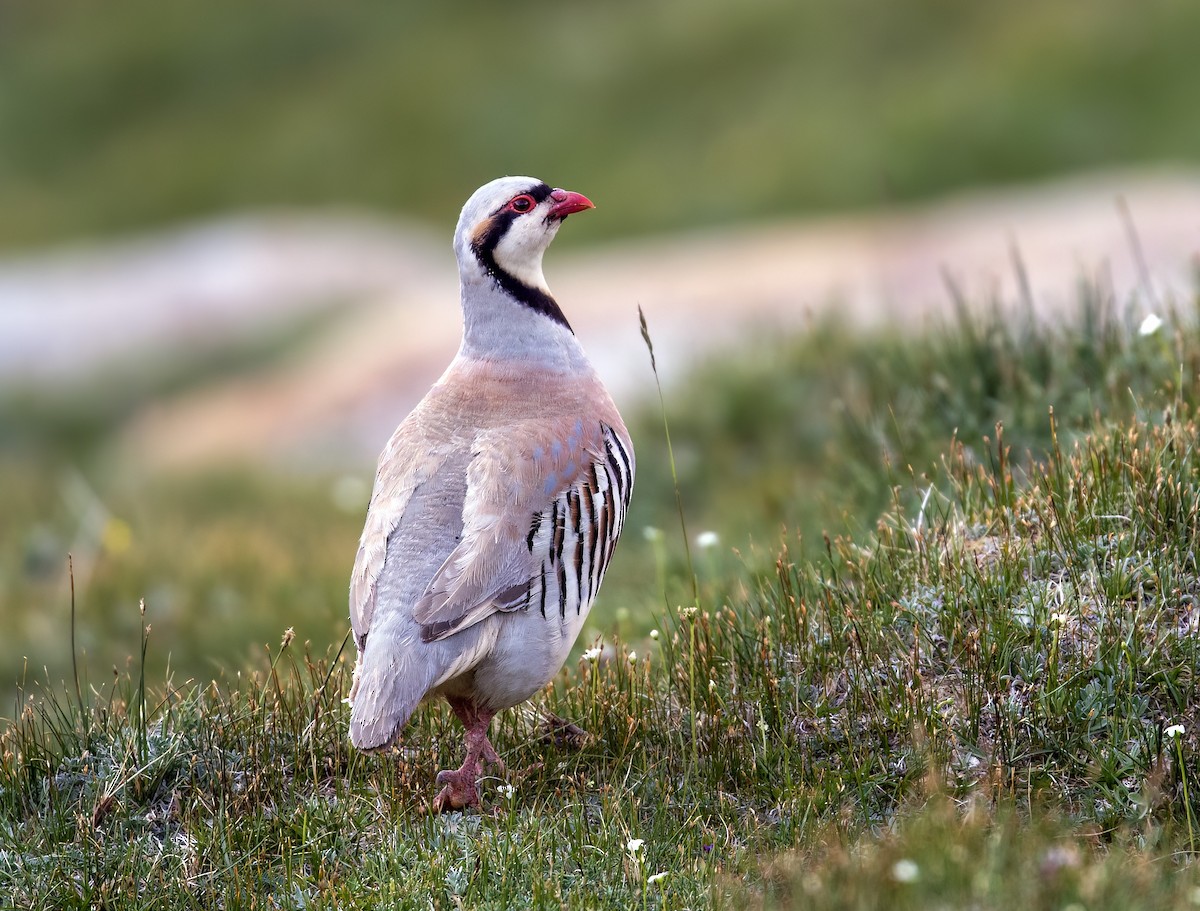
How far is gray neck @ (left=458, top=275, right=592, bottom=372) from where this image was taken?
5168mm

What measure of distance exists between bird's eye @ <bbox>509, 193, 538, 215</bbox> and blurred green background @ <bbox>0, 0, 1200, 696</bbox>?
11.1 feet

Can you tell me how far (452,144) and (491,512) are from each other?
2275 centimetres

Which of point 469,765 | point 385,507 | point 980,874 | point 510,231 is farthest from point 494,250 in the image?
point 980,874

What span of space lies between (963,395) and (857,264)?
27.1ft

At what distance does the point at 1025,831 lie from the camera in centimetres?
356

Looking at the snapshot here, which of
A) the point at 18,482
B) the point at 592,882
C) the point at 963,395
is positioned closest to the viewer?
the point at 592,882

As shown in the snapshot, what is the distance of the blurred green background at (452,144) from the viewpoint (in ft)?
30.1

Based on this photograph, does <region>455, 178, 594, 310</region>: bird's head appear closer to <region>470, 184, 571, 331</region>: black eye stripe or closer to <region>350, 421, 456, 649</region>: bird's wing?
<region>470, 184, 571, 331</region>: black eye stripe

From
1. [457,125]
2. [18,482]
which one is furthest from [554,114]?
[18,482]

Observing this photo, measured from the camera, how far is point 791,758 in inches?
174

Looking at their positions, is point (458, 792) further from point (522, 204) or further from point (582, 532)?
point (522, 204)

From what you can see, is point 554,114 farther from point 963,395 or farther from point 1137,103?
point 963,395

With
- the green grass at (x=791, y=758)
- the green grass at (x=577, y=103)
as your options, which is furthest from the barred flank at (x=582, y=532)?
the green grass at (x=577, y=103)

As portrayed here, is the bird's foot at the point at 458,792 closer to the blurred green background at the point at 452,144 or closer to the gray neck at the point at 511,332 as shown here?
the gray neck at the point at 511,332
